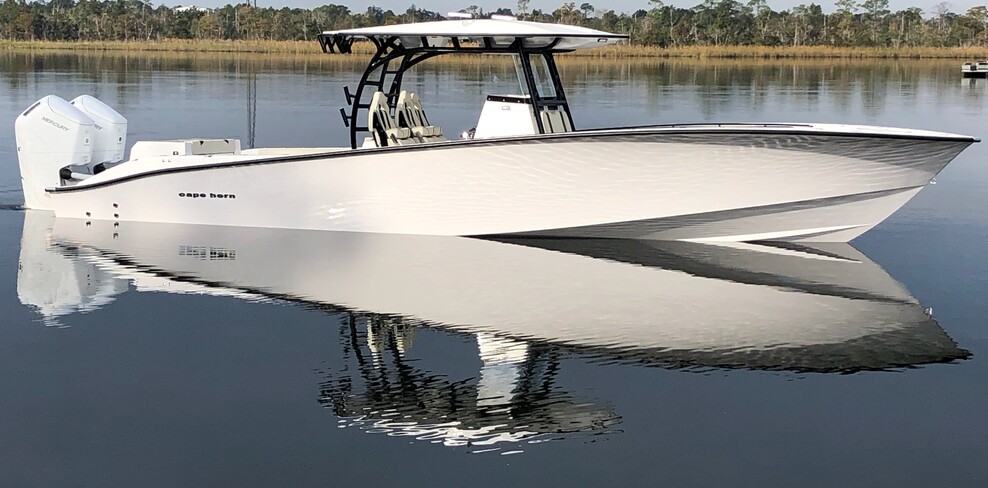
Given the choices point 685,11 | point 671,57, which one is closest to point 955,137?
point 671,57

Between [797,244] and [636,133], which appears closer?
[636,133]

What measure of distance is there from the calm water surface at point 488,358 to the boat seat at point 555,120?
0.63 m

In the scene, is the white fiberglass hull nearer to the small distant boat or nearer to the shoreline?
the small distant boat

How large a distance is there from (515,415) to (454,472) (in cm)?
99

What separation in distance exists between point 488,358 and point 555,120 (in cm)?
492

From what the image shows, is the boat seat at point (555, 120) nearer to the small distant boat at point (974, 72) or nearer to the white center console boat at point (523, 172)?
the white center console boat at point (523, 172)

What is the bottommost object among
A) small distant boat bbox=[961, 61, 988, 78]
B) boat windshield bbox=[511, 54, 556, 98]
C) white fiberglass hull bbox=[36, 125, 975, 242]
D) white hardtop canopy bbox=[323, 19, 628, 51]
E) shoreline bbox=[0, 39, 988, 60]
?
white fiberglass hull bbox=[36, 125, 975, 242]

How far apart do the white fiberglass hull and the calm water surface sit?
0.27 metres

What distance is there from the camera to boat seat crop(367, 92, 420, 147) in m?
12.4

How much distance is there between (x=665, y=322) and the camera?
9.16 m

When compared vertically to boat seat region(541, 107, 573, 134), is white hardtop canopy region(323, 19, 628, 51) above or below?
above

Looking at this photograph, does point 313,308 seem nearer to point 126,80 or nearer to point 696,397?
point 696,397

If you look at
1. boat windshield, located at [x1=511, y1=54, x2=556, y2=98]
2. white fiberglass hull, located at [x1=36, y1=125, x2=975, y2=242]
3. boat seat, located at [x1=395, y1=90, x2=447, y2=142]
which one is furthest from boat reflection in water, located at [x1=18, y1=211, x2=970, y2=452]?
boat windshield, located at [x1=511, y1=54, x2=556, y2=98]

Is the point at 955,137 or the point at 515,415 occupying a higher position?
the point at 955,137
